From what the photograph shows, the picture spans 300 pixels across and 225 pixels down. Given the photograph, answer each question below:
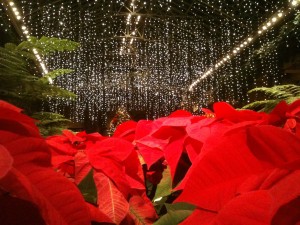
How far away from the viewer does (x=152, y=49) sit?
30.5 ft

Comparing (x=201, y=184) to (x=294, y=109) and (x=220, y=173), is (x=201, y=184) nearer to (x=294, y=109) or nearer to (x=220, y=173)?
(x=220, y=173)

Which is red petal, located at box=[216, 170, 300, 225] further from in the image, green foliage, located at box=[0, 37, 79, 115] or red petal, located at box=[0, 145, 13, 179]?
green foliage, located at box=[0, 37, 79, 115]

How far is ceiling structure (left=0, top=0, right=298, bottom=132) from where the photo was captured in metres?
5.77

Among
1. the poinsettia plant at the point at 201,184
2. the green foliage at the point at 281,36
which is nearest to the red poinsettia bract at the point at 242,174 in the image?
the poinsettia plant at the point at 201,184

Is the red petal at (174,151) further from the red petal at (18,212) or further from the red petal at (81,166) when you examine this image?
the red petal at (18,212)

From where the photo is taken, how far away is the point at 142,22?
7.84m

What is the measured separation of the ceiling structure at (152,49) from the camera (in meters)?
5.77

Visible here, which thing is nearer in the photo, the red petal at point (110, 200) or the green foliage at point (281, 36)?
the red petal at point (110, 200)

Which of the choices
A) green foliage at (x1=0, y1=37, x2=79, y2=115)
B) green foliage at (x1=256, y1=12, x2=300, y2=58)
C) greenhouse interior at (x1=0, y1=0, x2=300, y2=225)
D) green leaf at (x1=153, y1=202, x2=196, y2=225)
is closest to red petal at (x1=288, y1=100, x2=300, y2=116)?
greenhouse interior at (x1=0, y1=0, x2=300, y2=225)

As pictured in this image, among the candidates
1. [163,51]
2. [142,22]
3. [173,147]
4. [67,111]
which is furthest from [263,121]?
[67,111]

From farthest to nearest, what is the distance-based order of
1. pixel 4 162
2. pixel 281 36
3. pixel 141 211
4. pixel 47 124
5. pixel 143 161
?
1. pixel 281 36
2. pixel 47 124
3. pixel 143 161
4. pixel 141 211
5. pixel 4 162

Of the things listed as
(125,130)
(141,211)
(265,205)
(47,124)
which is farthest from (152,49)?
(265,205)

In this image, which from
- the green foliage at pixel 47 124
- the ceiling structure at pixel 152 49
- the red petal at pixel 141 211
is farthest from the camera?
the ceiling structure at pixel 152 49

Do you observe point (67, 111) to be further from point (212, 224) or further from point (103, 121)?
point (212, 224)
